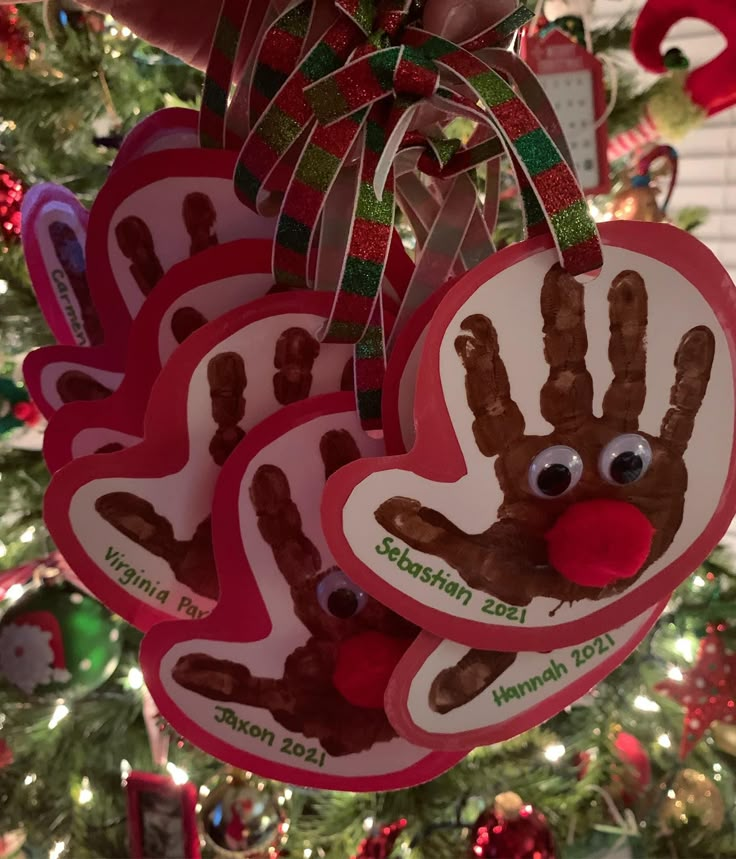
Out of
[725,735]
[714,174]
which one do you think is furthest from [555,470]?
[714,174]

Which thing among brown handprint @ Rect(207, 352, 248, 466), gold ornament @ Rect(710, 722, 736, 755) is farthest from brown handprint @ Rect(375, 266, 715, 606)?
gold ornament @ Rect(710, 722, 736, 755)

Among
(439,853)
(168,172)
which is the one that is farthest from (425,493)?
(439,853)

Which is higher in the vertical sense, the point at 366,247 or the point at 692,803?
the point at 366,247

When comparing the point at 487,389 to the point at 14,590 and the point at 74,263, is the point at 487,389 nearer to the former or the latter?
the point at 74,263

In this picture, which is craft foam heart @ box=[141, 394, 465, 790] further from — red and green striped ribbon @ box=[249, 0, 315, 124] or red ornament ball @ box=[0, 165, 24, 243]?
red ornament ball @ box=[0, 165, 24, 243]

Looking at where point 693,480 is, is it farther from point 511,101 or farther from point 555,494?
point 511,101

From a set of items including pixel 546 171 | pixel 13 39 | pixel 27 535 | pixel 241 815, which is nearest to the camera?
pixel 546 171

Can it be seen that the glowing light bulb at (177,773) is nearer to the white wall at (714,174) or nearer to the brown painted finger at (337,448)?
the brown painted finger at (337,448)

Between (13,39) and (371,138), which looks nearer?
(371,138)
